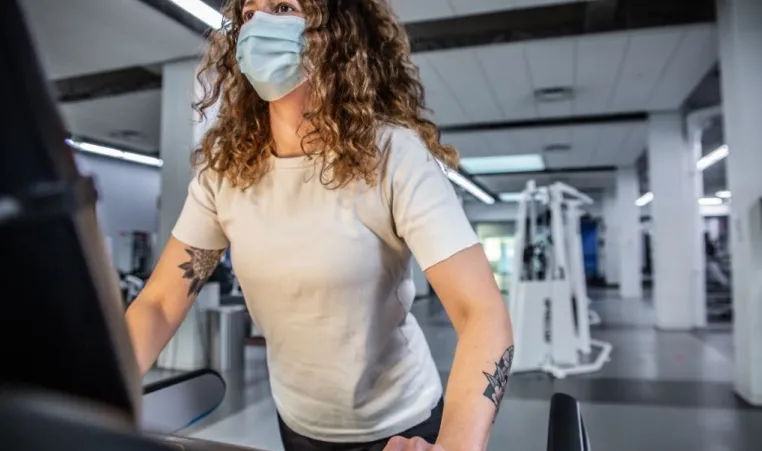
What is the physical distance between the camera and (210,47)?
45.6 inches

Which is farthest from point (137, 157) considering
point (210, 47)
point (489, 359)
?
point (489, 359)

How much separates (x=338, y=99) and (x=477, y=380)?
529mm

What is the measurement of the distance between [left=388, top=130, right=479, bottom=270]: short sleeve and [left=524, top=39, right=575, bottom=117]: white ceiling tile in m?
4.71

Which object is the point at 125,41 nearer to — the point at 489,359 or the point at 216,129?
the point at 216,129

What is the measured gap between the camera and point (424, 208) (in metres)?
0.78

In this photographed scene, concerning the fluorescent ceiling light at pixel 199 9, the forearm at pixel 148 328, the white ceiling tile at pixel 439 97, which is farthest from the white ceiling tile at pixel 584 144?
the forearm at pixel 148 328

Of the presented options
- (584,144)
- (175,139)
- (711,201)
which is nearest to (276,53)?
(175,139)

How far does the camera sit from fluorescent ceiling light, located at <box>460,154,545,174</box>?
11195 millimetres

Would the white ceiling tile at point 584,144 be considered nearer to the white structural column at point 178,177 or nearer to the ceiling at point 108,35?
the white structural column at point 178,177

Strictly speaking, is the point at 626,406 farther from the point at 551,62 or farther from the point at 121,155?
the point at 121,155

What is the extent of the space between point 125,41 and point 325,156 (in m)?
4.75

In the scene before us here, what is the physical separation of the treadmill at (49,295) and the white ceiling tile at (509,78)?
5.29 metres

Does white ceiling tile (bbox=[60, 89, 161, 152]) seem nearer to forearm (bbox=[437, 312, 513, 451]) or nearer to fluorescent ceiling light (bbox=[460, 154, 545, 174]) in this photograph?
fluorescent ceiling light (bbox=[460, 154, 545, 174])

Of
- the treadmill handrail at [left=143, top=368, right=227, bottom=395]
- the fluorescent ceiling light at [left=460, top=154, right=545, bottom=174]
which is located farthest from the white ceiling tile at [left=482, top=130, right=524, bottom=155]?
the treadmill handrail at [left=143, top=368, right=227, bottom=395]
